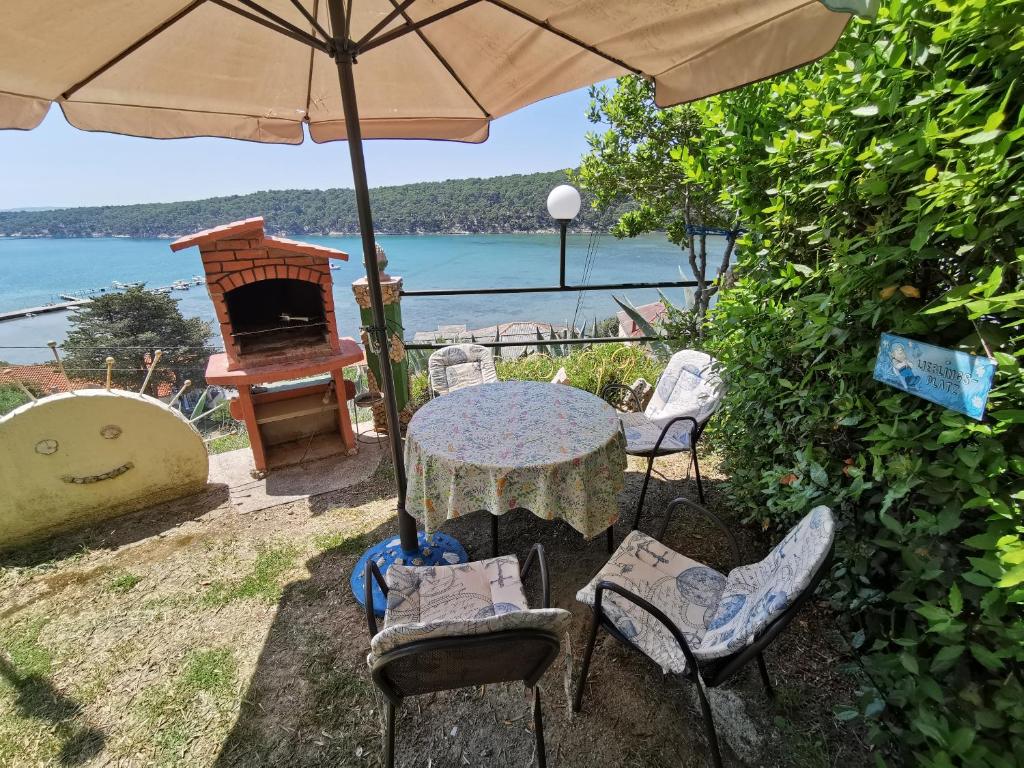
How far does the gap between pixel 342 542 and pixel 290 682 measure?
2.77ft

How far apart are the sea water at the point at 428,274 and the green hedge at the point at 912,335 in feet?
92.2

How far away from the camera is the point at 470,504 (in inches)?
76.5

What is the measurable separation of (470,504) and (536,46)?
206 cm

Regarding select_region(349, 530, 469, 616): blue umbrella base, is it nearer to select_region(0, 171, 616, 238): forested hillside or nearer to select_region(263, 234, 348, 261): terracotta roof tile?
select_region(263, 234, 348, 261): terracotta roof tile

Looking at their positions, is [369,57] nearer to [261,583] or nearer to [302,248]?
[302,248]

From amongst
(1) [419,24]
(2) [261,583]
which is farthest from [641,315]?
(2) [261,583]

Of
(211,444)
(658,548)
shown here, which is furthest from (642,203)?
(211,444)

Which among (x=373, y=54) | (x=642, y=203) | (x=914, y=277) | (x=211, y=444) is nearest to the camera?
(x=914, y=277)

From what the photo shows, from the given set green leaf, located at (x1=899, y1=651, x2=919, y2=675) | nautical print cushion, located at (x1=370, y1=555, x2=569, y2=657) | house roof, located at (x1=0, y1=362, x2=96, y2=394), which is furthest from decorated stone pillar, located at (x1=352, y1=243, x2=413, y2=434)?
green leaf, located at (x1=899, y1=651, x2=919, y2=675)

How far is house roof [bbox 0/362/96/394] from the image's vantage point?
2867 mm

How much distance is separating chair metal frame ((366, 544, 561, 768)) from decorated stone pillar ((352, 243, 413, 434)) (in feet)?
6.77

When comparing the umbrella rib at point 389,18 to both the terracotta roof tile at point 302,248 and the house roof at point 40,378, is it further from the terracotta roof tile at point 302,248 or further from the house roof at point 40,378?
the house roof at point 40,378

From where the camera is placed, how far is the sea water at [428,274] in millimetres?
35094

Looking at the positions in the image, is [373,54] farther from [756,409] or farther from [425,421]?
[756,409]
